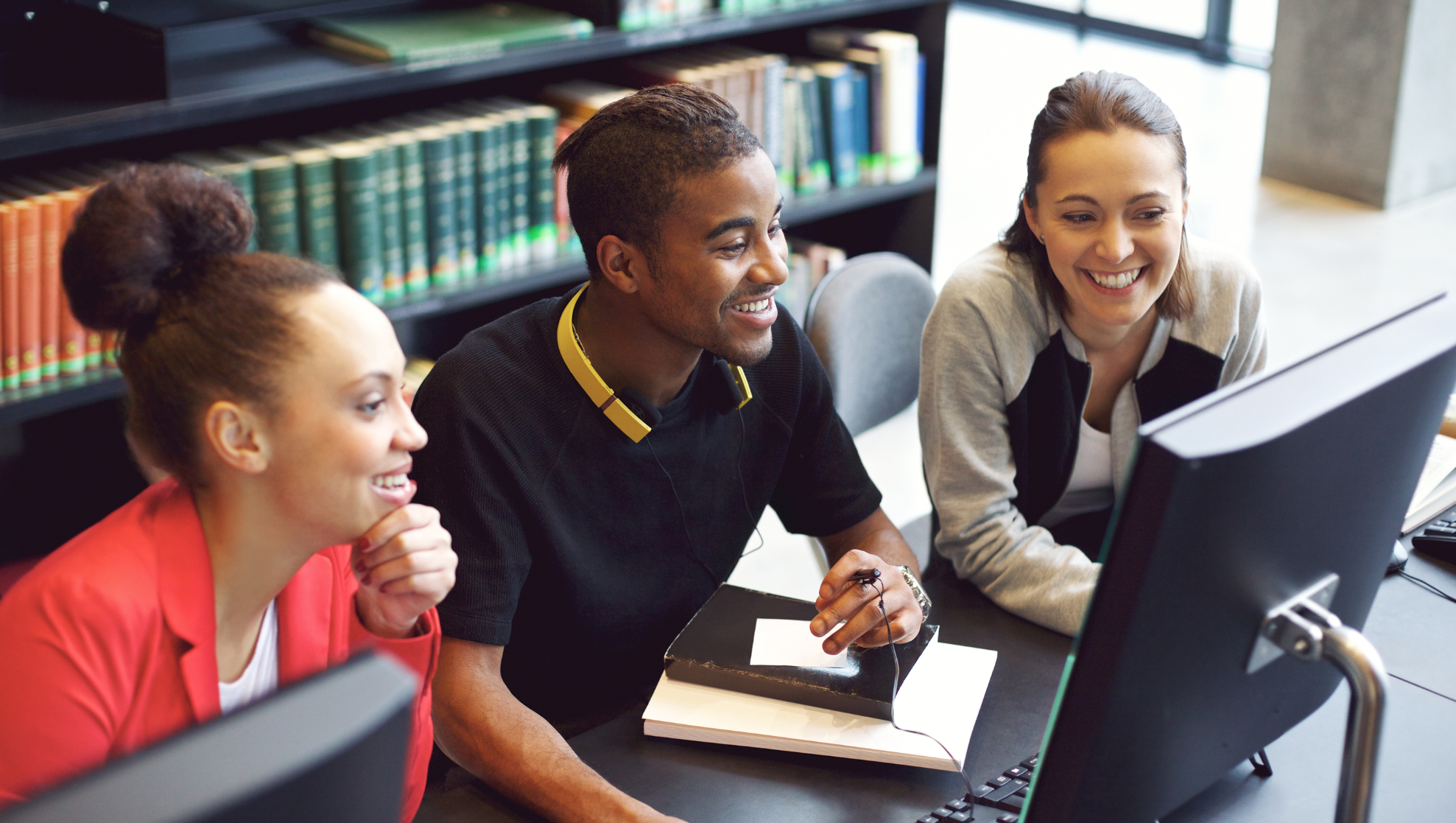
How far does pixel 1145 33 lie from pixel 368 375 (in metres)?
6.41

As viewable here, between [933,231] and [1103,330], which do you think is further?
[933,231]

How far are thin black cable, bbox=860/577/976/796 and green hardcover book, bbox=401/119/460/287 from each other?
1.47 m

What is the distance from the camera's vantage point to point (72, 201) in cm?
214

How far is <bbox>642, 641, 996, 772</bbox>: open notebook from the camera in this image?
124 cm

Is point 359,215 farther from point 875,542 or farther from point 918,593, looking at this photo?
Result: point 918,593

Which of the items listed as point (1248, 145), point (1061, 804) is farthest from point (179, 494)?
point (1248, 145)

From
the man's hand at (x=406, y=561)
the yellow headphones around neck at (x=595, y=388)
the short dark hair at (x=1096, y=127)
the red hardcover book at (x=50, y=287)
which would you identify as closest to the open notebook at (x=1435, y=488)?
the short dark hair at (x=1096, y=127)

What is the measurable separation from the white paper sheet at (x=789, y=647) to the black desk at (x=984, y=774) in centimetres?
10

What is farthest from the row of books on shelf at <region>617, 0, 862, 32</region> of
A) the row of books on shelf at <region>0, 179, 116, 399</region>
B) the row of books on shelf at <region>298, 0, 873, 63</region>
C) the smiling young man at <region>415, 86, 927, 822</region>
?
the smiling young man at <region>415, 86, 927, 822</region>

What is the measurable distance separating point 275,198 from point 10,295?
1.47ft

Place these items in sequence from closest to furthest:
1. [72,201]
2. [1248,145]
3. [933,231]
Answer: [72,201] → [933,231] → [1248,145]

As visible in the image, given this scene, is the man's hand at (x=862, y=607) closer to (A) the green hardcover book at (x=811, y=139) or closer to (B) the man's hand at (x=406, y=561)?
(B) the man's hand at (x=406, y=561)

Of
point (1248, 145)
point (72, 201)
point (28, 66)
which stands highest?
point (28, 66)

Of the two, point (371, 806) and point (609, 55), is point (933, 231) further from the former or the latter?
point (371, 806)
